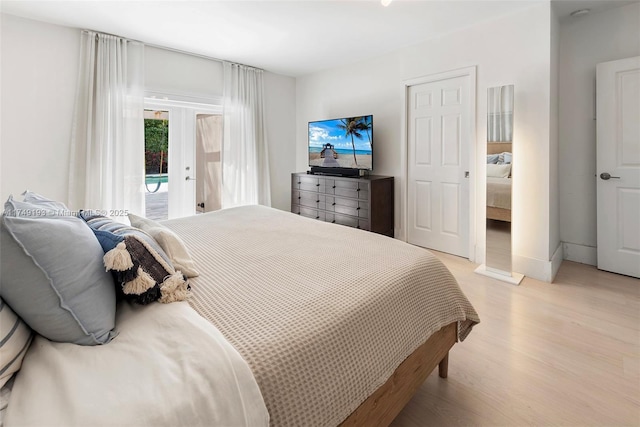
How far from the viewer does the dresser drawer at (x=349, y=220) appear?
397cm

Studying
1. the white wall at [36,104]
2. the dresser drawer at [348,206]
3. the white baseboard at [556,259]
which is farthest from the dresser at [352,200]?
the white wall at [36,104]

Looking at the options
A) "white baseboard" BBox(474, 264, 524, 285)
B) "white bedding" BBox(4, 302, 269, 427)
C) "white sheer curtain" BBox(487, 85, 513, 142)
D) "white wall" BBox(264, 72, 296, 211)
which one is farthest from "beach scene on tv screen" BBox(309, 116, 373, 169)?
"white bedding" BBox(4, 302, 269, 427)

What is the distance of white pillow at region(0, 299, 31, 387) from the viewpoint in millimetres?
662

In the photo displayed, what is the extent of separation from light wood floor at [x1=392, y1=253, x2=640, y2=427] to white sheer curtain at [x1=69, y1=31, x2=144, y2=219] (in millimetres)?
3779

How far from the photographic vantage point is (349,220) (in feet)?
13.7

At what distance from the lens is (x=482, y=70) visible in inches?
130

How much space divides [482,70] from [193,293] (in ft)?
11.8

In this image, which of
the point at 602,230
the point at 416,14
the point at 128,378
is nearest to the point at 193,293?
the point at 128,378

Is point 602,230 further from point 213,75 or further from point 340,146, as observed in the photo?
point 213,75

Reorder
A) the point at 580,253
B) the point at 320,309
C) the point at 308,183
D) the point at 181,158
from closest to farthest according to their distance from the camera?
the point at 320,309 < the point at 580,253 < the point at 181,158 < the point at 308,183

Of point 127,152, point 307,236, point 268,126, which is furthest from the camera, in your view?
point 268,126

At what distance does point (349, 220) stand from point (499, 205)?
69.9 inches

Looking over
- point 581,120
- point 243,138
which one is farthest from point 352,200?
point 581,120

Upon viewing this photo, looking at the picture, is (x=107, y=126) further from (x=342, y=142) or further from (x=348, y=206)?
(x=348, y=206)
